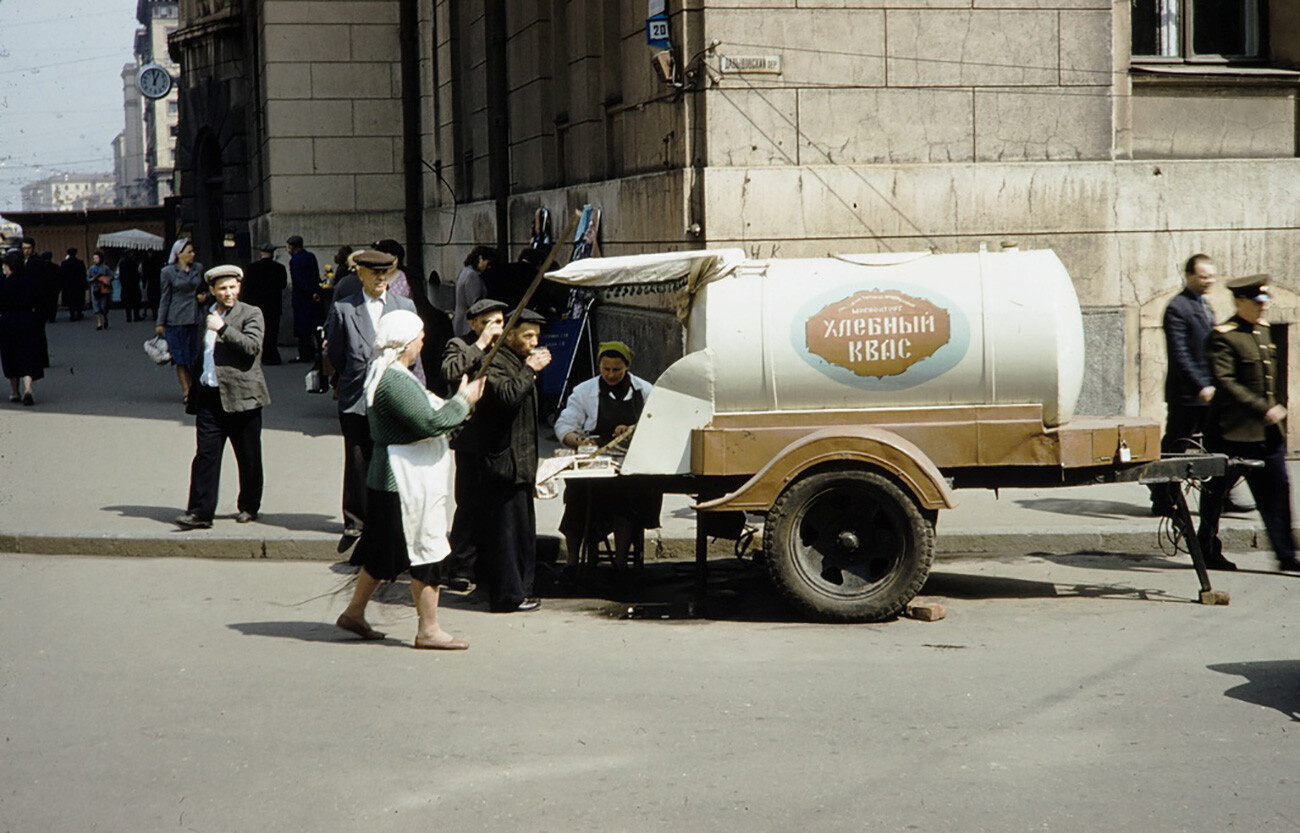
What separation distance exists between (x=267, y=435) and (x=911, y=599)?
860 centimetres

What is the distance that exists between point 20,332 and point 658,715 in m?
13.7

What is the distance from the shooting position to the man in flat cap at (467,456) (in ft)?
27.0

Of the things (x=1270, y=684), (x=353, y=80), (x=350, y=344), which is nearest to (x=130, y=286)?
(x=353, y=80)

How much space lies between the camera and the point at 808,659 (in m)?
7.03

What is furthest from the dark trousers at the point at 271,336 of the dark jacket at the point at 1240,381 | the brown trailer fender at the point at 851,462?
the dark jacket at the point at 1240,381

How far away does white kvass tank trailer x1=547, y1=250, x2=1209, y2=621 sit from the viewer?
305 inches

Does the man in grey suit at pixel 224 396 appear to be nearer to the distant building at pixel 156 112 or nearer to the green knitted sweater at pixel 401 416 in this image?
the green knitted sweater at pixel 401 416

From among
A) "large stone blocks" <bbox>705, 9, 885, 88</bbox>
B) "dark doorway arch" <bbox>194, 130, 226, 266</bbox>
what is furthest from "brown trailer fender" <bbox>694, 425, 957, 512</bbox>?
"dark doorway arch" <bbox>194, 130, 226, 266</bbox>

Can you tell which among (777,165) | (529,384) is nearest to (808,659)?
(529,384)

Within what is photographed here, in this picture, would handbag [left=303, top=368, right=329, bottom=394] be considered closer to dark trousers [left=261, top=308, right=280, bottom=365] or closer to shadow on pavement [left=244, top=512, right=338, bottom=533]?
shadow on pavement [left=244, top=512, right=338, bottom=533]

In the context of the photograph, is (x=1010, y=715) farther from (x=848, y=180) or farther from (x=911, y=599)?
(x=848, y=180)

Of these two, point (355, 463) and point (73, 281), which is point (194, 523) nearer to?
point (355, 463)

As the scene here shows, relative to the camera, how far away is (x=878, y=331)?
775 centimetres

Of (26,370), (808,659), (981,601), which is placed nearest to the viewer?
(808,659)
